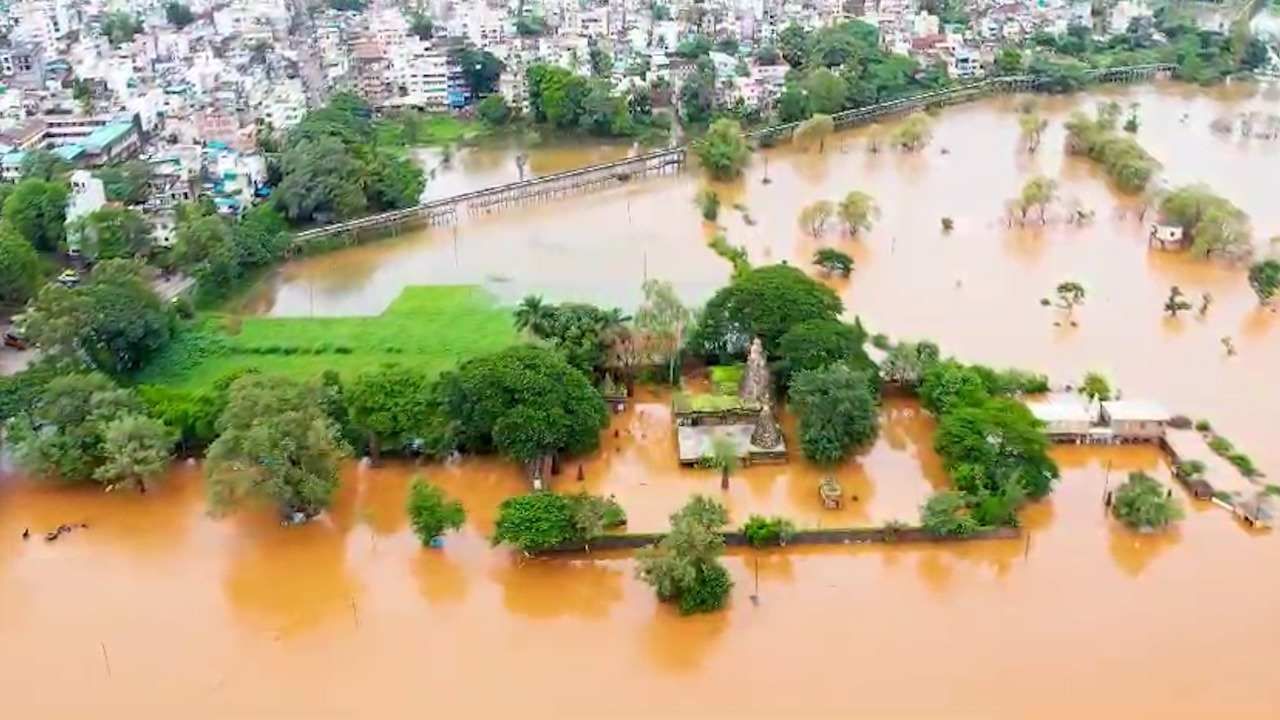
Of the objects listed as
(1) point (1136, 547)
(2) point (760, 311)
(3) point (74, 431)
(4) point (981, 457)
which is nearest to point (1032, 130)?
(2) point (760, 311)

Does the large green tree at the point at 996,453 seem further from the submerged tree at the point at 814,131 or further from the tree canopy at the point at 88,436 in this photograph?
the submerged tree at the point at 814,131

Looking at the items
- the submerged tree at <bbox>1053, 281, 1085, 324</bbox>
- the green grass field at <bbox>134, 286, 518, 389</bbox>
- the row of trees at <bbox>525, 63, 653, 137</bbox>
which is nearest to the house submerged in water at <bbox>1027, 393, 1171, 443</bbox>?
the submerged tree at <bbox>1053, 281, 1085, 324</bbox>

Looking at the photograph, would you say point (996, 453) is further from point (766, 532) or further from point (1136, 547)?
point (766, 532)

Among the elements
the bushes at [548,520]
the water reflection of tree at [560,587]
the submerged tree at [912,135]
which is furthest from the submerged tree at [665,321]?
the submerged tree at [912,135]

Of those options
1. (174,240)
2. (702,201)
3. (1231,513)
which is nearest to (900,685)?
(1231,513)

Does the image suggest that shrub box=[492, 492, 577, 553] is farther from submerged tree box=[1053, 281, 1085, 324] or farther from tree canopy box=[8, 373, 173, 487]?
submerged tree box=[1053, 281, 1085, 324]

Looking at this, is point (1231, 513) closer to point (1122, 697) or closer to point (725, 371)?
point (1122, 697)
